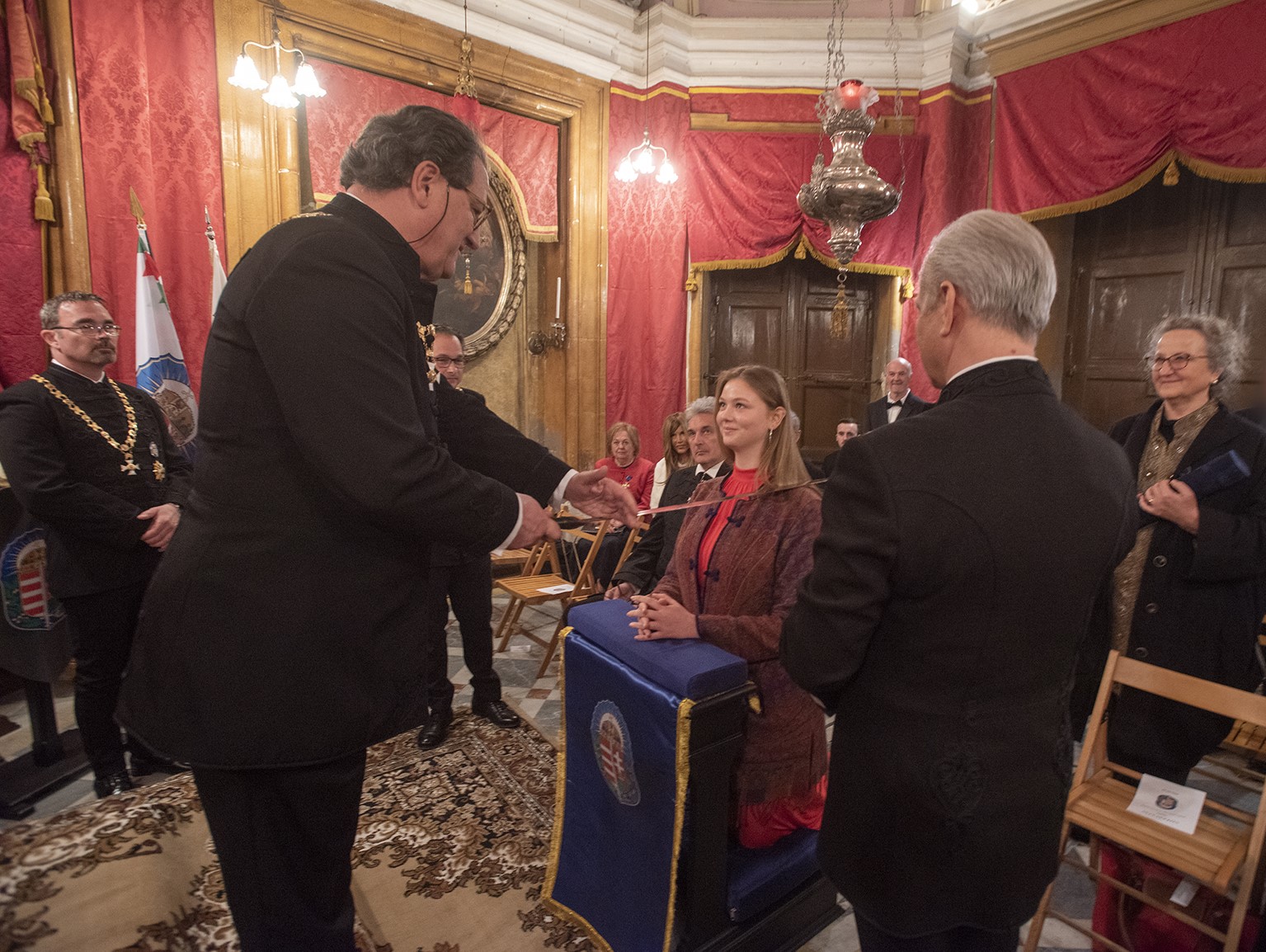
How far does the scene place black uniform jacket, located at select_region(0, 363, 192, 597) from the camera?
9.46ft

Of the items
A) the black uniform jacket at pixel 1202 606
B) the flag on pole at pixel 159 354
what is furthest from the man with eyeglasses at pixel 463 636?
the black uniform jacket at pixel 1202 606

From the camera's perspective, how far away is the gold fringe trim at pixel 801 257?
23.0 feet

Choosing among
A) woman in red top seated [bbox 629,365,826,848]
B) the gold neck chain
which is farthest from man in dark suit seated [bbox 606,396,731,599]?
the gold neck chain

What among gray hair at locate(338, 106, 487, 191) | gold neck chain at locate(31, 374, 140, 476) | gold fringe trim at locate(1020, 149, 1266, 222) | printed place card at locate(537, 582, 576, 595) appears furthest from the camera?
gold fringe trim at locate(1020, 149, 1266, 222)

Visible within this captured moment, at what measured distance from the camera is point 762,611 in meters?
2.28

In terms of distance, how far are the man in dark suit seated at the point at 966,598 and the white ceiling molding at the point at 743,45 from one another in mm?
6503

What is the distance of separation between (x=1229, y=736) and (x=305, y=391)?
14.1 ft

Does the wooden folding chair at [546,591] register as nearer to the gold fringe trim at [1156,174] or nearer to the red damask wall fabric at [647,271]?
the red damask wall fabric at [647,271]

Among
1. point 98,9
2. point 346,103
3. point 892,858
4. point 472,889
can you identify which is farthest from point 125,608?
point 346,103

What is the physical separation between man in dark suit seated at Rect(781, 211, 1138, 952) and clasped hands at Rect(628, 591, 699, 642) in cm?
79

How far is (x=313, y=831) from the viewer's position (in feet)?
4.33

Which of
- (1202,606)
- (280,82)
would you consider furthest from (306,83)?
(1202,606)

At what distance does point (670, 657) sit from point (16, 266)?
466 centimetres

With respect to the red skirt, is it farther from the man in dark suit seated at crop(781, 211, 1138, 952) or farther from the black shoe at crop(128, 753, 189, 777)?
the black shoe at crop(128, 753, 189, 777)
